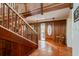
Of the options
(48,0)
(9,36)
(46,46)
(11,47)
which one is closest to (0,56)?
(9,36)

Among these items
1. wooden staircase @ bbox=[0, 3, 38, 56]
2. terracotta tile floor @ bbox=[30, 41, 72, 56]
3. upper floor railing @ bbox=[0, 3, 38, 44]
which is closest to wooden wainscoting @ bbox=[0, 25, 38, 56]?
wooden staircase @ bbox=[0, 3, 38, 56]

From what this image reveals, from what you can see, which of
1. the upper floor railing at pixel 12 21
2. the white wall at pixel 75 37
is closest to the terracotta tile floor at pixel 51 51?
the white wall at pixel 75 37

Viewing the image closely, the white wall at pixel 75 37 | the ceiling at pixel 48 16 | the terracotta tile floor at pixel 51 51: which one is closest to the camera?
the white wall at pixel 75 37

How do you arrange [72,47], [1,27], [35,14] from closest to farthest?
[1,27] < [72,47] < [35,14]

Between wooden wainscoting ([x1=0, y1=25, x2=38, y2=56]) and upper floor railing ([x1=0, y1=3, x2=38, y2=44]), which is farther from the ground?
upper floor railing ([x1=0, y1=3, x2=38, y2=44])

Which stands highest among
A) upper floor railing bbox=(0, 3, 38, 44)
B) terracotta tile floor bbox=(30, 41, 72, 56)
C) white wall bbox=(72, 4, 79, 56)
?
upper floor railing bbox=(0, 3, 38, 44)

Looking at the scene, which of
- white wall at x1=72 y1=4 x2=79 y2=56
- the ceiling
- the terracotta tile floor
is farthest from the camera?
Result: the ceiling

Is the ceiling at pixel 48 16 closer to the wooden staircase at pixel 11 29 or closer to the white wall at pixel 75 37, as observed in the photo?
the wooden staircase at pixel 11 29

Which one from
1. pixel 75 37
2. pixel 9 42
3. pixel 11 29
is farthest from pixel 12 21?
pixel 75 37

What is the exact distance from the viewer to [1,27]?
78.5 inches

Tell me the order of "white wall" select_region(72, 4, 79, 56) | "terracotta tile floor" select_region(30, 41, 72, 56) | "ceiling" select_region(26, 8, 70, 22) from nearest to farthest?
"white wall" select_region(72, 4, 79, 56) < "terracotta tile floor" select_region(30, 41, 72, 56) < "ceiling" select_region(26, 8, 70, 22)

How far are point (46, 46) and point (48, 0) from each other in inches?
34.4

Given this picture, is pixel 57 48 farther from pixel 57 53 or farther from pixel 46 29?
pixel 46 29

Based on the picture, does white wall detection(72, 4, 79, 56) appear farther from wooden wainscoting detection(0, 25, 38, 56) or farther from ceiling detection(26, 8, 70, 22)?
wooden wainscoting detection(0, 25, 38, 56)
